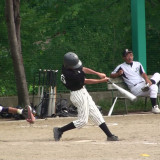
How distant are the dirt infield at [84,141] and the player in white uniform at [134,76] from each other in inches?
27.0

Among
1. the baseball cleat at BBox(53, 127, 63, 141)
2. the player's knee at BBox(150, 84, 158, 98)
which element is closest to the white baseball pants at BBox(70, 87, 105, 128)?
the baseball cleat at BBox(53, 127, 63, 141)

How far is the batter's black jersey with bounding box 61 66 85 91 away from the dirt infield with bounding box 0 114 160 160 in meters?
0.90

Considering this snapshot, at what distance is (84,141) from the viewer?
10.8 metres

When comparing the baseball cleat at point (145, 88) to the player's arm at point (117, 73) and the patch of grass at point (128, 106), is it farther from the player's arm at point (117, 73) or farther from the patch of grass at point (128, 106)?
the patch of grass at point (128, 106)

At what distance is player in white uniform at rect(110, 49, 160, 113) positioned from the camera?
1605 centimetres

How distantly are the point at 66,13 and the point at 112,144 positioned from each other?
7.87 metres

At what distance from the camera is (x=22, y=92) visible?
53.1ft

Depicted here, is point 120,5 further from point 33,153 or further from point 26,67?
point 33,153

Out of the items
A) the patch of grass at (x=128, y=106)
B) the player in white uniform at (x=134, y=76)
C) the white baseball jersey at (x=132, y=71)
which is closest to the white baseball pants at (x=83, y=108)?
the player in white uniform at (x=134, y=76)

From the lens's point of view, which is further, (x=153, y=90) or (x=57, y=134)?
(x=153, y=90)

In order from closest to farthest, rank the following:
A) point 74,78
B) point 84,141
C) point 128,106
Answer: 1. point 84,141
2. point 74,78
3. point 128,106

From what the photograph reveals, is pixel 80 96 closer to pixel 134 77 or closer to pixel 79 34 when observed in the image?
pixel 134 77

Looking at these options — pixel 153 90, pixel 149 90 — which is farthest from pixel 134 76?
→ pixel 153 90

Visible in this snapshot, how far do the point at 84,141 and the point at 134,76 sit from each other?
566 cm
